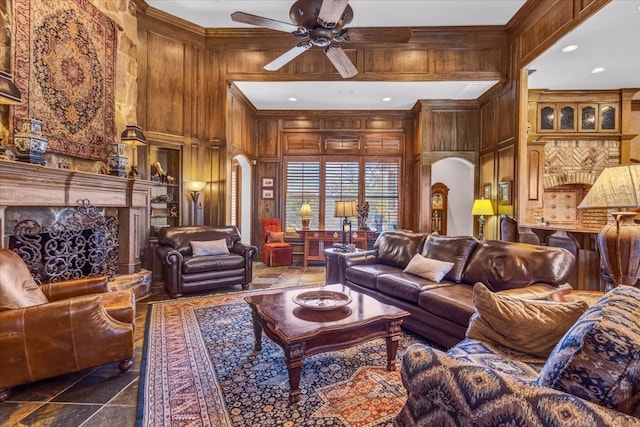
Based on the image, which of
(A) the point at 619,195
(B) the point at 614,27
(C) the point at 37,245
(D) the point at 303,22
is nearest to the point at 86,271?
(C) the point at 37,245

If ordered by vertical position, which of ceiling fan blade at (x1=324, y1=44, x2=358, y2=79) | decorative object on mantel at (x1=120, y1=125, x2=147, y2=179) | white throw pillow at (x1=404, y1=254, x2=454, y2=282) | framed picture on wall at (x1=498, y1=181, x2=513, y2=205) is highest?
ceiling fan blade at (x1=324, y1=44, x2=358, y2=79)

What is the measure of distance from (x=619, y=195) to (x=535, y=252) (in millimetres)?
926

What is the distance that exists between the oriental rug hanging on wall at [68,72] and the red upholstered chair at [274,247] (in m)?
3.41

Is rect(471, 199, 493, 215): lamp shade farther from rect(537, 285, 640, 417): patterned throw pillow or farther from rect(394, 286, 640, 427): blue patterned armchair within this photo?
rect(537, 285, 640, 417): patterned throw pillow

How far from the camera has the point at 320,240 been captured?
21.5ft

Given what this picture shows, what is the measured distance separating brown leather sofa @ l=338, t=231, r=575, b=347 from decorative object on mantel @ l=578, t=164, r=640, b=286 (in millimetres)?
479

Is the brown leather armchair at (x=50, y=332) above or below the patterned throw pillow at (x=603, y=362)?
below

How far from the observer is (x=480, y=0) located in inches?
166

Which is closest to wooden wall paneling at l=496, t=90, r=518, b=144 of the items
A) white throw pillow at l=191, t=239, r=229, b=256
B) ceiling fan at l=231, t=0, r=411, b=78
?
ceiling fan at l=231, t=0, r=411, b=78

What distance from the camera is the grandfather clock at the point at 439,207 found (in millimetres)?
8695

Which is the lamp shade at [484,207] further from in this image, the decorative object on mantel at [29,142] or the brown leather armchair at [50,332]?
the decorative object on mantel at [29,142]

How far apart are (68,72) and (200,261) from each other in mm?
2594

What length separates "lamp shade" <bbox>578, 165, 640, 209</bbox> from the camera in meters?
1.96

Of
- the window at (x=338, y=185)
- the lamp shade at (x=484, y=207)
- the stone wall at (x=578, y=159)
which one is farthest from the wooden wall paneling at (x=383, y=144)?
the stone wall at (x=578, y=159)
